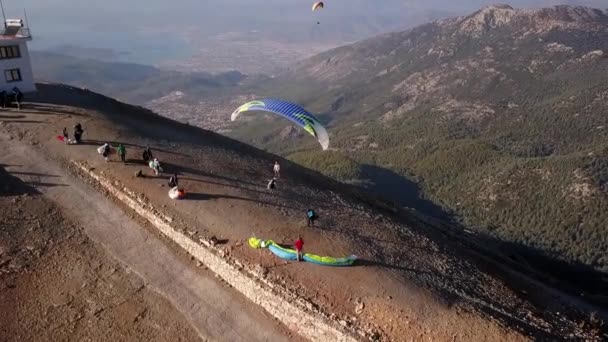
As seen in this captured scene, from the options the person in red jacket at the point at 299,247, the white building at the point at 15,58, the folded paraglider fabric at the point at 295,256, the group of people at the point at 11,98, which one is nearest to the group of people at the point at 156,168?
the person in red jacket at the point at 299,247

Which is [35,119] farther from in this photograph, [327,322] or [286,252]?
[327,322]

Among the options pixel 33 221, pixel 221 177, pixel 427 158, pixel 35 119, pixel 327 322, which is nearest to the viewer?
pixel 327 322

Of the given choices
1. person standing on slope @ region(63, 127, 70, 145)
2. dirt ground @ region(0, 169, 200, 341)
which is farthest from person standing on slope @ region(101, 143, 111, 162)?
dirt ground @ region(0, 169, 200, 341)

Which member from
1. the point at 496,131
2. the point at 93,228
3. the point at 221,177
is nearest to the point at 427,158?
the point at 496,131

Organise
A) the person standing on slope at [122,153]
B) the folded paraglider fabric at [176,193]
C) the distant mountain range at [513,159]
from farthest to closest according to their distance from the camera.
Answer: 1. the distant mountain range at [513,159]
2. the person standing on slope at [122,153]
3. the folded paraglider fabric at [176,193]

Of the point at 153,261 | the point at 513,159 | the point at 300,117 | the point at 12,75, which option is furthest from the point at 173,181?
the point at 513,159

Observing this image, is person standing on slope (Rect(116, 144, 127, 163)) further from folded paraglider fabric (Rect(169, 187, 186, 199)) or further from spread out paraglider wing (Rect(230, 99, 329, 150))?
spread out paraglider wing (Rect(230, 99, 329, 150))

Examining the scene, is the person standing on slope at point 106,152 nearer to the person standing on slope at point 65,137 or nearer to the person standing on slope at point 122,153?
the person standing on slope at point 122,153

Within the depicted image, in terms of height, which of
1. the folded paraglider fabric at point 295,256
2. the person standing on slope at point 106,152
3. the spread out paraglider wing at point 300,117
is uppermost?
the spread out paraglider wing at point 300,117
